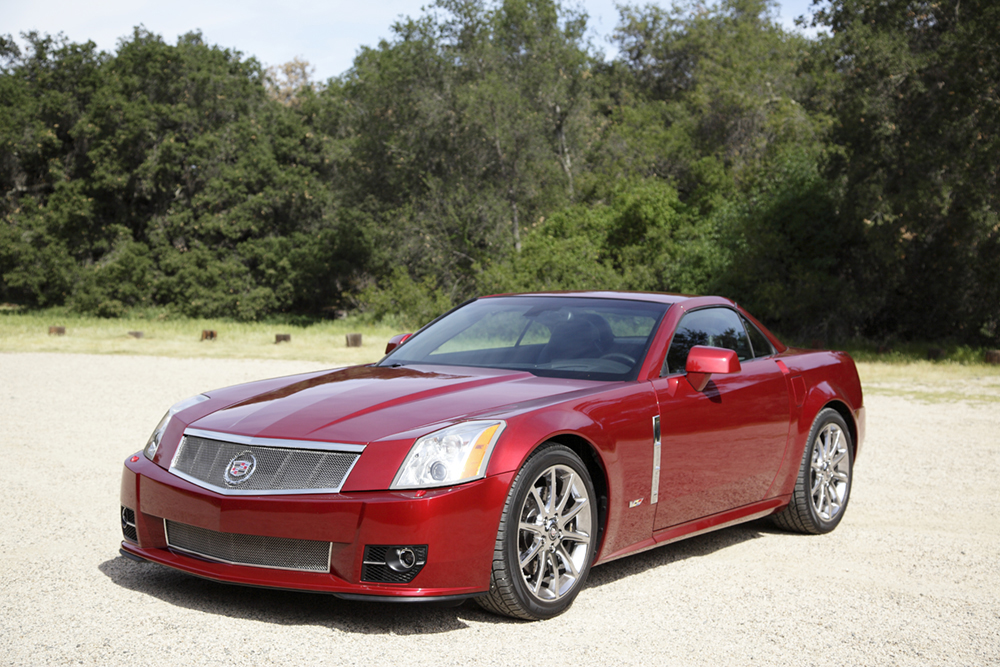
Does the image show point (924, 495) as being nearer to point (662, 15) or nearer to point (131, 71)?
point (131, 71)

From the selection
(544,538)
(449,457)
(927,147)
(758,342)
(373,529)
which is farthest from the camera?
(927,147)

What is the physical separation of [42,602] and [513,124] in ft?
133

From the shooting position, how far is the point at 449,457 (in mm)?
3967

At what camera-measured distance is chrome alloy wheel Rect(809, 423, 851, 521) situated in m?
6.35

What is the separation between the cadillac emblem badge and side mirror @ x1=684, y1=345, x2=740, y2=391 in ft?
7.56

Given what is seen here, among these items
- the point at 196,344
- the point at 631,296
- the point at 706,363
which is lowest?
the point at 196,344

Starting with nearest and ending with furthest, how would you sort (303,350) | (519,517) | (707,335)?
1. (519,517)
2. (707,335)
3. (303,350)

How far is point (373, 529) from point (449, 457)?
42 cm

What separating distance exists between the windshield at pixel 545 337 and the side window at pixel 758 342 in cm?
91

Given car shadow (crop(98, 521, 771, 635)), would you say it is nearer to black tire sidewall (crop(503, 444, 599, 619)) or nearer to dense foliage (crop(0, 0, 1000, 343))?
black tire sidewall (crop(503, 444, 599, 619))

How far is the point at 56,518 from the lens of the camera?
611cm

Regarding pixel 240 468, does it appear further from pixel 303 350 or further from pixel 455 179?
pixel 455 179

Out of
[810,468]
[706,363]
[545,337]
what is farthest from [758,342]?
[545,337]

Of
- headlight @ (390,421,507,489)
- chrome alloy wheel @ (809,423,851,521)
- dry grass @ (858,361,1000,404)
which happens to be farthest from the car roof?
dry grass @ (858,361,1000,404)
